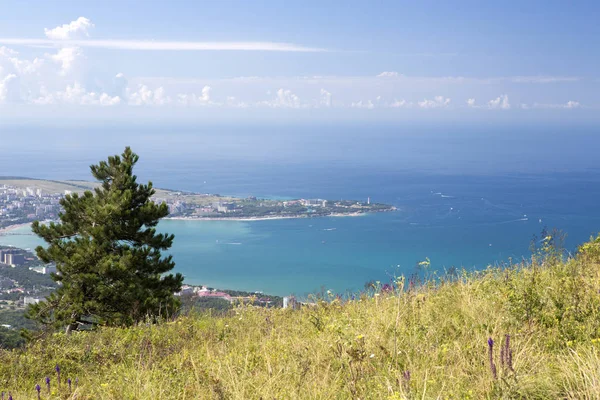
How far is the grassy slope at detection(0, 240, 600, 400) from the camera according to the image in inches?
104

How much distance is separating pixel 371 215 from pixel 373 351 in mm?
60350

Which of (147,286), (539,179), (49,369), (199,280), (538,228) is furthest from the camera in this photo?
(539,179)

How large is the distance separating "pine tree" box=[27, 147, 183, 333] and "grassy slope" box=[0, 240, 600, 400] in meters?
6.83

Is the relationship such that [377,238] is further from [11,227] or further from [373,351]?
[373,351]

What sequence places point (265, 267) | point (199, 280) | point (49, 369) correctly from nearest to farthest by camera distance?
point (49, 369) < point (199, 280) < point (265, 267)

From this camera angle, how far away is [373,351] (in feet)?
10.8

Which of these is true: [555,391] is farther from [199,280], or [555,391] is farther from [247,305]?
[199,280]

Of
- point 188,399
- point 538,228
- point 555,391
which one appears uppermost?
point 555,391

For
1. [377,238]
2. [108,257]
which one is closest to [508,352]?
[108,257]

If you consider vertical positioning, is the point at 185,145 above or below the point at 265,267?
above

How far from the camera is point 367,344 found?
3.33m

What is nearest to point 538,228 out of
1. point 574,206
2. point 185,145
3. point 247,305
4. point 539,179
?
point 574,206

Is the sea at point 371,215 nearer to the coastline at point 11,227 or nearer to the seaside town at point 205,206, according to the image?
the coastline at point 11,227

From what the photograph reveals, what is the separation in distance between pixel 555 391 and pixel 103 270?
422 inches
